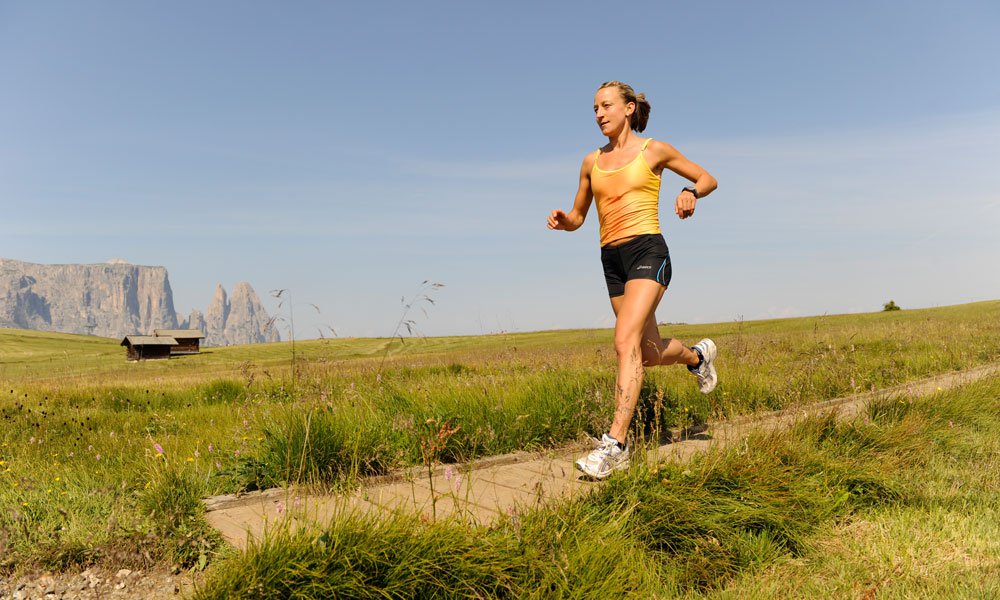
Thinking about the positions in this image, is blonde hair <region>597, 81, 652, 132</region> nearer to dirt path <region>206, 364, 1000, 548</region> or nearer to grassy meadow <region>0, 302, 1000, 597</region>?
grassy meadow <region>0, 302, 1000, 597</region>

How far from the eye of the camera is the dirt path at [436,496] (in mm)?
2889

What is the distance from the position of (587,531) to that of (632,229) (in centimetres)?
267

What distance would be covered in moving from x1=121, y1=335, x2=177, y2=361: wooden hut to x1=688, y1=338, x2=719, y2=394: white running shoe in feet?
224

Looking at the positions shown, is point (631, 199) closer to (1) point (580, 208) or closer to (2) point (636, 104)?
(1) point (580, 208)

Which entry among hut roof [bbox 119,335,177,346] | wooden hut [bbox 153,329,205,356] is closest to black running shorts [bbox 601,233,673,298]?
hut roof [bbox 119,335,177,346]

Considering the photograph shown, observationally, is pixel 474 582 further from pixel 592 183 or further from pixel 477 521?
pixel 592 183

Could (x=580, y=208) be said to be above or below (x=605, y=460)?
above

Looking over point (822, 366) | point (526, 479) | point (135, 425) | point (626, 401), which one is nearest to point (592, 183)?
point (626, 401)

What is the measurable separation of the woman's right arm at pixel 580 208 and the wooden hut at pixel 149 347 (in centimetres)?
6818

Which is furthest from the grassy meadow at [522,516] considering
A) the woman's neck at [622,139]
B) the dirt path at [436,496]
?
the woman's neck at [622,139]

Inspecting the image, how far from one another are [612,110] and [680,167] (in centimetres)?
72

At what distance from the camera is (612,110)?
5109mm

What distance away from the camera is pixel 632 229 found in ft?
16.1

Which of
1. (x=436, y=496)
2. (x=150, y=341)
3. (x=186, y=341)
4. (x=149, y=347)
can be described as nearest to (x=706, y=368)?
(x=436, y=496)
